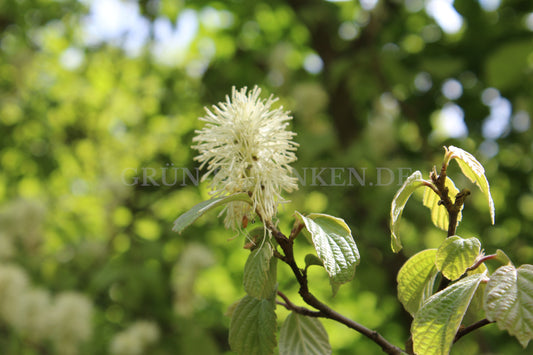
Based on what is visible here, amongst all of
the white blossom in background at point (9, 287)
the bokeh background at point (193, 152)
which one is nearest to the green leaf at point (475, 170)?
the bokeh background at point (193, 152)

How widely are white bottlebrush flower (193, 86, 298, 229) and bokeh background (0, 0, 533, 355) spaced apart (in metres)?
1.01

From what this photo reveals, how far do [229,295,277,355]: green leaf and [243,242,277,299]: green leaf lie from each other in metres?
0.03

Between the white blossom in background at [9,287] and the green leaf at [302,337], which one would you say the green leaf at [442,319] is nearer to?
the green leaf at [302,337]

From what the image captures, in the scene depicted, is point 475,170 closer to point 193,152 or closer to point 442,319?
point 442,319

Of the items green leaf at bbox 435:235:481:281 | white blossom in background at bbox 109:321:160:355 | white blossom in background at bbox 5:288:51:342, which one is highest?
green leaf at bbox 435:235:481:281

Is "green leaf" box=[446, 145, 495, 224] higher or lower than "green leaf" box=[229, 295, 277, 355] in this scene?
higher

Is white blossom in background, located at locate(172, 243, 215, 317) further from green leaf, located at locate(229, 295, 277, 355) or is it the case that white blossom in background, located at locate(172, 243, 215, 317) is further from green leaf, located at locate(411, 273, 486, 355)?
green leaf, located at locate(411, 273, 486, 355)

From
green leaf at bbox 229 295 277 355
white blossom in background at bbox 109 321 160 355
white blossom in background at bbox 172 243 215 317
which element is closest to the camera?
green leaf at bbox 229 295 277 355

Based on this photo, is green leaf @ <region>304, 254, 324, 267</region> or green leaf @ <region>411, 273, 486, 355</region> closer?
green leaf @ <region>411, 273, 486, 355</region>

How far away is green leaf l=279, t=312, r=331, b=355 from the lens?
0.44 m

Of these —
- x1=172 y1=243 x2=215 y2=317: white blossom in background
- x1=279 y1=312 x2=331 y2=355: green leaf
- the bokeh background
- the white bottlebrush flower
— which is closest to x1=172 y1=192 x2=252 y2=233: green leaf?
the white bottlebrush flower

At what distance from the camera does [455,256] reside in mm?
377

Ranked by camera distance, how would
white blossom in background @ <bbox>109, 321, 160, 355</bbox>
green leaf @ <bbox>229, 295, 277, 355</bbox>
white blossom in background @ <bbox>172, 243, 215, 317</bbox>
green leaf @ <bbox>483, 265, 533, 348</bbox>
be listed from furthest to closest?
white blossom in background @ <bbox>172, 243, 215, 317</bbox> < white blossom in background @ <bbox>109, 321, 160, 355</bbox> < green leaf @ <bbox>229, 295, 277, 355</bbox> < green leaf @ <bbox>483, 265, 533, 348</bbox>

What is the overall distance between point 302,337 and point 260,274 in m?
0.10
